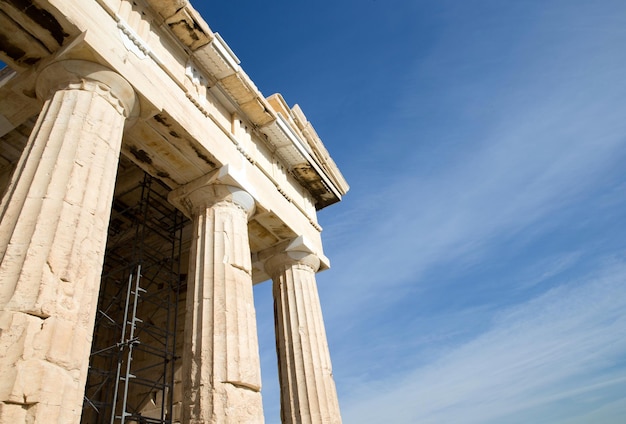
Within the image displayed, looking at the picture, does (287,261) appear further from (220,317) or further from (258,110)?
(220,317)

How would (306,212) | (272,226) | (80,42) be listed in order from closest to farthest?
(80,42)
(272,226)
(306,212)

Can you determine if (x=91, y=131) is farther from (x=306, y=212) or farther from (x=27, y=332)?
(x=306, y=212)

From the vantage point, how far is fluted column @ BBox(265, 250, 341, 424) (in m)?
9.23

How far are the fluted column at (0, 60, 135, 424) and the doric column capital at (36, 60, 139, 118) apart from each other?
1 centimetres

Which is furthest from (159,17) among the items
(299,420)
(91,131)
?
(299,420)

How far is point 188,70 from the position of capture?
28.7 feet

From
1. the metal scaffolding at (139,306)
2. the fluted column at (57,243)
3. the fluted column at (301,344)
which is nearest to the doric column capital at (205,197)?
the fluted column at (301,344)

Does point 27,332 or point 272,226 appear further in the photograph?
point 272,226

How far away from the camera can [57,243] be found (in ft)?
15.1

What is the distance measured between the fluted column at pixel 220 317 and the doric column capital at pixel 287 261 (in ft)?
7.59

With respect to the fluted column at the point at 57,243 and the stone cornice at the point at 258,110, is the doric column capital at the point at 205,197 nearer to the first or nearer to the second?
the stone cornice at the point at 258,110

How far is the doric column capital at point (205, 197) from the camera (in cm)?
877

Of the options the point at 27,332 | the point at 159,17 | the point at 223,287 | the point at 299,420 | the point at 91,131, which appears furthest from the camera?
the point at 299,420

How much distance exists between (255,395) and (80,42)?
19.1 ft
